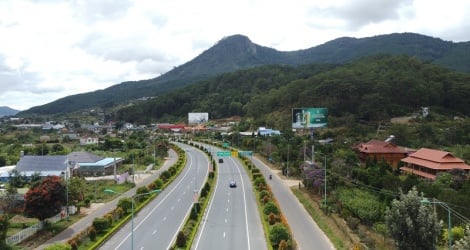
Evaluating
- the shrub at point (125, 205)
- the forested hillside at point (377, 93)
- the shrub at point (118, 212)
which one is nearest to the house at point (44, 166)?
the shrub at point (125, 205)

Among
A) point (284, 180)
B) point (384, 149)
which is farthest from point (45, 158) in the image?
point (384, 149)

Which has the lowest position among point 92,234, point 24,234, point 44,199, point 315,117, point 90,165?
point 24,234

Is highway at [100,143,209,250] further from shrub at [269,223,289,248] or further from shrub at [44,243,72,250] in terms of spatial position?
shrub at [269,223,289,248]

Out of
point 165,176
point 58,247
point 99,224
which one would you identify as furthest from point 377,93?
point 58,247

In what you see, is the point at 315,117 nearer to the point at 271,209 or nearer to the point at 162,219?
Result: the point at 271,209

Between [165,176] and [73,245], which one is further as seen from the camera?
[165,176]

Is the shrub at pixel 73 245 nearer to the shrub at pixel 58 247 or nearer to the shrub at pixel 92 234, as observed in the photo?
the shrub at pixel 58 247

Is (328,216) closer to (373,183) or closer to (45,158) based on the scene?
(373,183)
